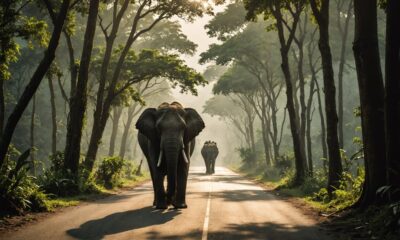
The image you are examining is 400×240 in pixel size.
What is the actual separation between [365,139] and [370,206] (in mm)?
1989

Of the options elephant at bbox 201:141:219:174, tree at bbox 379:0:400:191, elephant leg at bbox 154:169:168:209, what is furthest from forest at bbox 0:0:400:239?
elephant at bbox 201:141:219:174

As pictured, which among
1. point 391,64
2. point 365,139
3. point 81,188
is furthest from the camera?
point 81,188

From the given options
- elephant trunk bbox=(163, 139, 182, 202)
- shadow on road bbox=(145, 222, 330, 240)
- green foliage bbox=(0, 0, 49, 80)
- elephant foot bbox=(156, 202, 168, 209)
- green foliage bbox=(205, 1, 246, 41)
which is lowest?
shadow on road bbox=(145, 222, 330, 240)

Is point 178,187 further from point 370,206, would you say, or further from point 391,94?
point 391,94

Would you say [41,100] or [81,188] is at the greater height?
[41,100]

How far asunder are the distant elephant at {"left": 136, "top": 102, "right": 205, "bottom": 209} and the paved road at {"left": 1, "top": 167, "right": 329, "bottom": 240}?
0.66 metres

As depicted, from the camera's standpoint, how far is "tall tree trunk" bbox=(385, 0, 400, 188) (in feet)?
38.7

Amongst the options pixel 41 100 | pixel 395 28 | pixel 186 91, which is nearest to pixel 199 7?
pixel 186 91

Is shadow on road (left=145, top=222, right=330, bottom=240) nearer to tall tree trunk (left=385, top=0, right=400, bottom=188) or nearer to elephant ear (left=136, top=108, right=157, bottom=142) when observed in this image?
tall tree trunk (left=385, top=0, right=400, bottom=188)

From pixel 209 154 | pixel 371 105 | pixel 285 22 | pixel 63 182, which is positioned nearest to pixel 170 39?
pixel 209 154

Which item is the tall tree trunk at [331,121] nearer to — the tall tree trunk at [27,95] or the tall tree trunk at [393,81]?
the tall tree trunk at [393,81]

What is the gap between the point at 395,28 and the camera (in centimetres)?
1181

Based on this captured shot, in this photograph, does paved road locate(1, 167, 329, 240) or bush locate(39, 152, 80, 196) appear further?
bush locate(39, 152, 80, 196)

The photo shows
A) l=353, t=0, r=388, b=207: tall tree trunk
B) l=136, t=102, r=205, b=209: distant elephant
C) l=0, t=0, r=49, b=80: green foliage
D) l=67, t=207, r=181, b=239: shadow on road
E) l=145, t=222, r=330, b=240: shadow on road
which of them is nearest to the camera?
l=145, t=222, r=330, b=240: shadow on road
